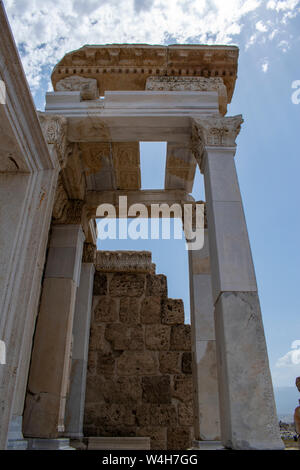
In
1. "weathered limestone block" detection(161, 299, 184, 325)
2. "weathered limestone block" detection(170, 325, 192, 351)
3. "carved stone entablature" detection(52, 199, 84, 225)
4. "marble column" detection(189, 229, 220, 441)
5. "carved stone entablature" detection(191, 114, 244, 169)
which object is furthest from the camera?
"weathered limestone block" detection(161, 299, 184, 325)

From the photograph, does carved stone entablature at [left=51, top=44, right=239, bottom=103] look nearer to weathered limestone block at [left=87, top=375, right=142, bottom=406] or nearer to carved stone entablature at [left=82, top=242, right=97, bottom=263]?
carved stone entablature at [left=82, top=242, right=97, bottom=263]

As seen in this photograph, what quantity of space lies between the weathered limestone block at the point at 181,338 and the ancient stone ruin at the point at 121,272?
0.09ft

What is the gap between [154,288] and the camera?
24.8ft

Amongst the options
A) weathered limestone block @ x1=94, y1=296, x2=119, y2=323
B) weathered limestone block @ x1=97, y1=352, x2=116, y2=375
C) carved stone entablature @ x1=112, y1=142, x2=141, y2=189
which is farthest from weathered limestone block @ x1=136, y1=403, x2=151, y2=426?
carved stone entablature @ x1=112, y1=142, x2=141, y2=189

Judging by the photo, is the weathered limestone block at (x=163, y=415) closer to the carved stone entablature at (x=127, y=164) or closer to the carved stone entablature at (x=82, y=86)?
the carved stone entablature at (x=127, y=164)

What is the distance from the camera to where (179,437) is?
6352 millimetres

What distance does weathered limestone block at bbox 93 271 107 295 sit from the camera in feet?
24.7

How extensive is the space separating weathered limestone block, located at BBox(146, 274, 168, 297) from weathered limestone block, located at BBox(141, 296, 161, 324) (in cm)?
11

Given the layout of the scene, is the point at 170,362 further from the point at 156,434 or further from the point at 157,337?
the point at 156,434

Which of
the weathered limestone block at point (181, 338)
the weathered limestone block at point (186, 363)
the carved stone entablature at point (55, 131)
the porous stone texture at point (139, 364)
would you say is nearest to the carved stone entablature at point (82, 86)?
the carved stone entablature at point (55, 131)

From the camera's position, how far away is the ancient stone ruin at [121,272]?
336 cm

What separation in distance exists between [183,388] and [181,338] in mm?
919
